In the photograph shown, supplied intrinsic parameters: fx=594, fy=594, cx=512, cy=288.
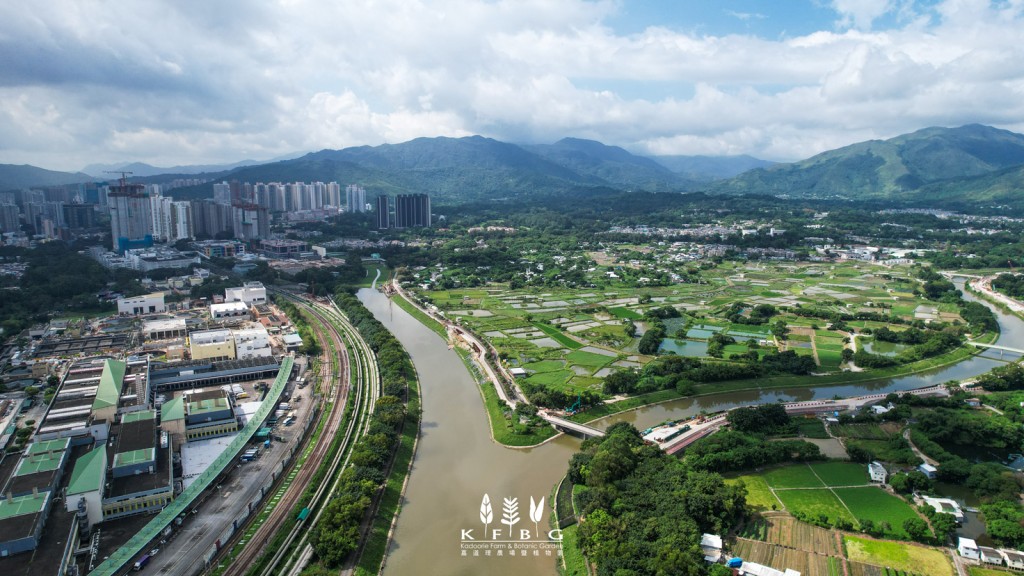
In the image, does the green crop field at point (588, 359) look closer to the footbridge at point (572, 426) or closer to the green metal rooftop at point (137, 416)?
the footbridge at point (572, 426)

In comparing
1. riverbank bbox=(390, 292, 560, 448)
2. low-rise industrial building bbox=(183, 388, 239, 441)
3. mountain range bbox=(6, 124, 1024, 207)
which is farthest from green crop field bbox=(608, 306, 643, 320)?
mountain range bbox=(6, 124, 1024, 207)

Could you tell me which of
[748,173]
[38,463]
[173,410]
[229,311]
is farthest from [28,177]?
[748,173]

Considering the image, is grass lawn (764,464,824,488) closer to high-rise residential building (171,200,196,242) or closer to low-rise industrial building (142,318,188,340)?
low-rise industrial building (142,318,188,340)

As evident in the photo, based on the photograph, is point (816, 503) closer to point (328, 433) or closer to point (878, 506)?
point (878, 506)

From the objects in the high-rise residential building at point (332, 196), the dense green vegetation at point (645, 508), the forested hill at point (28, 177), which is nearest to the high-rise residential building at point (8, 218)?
the high-rise residential building at point (332, 196)

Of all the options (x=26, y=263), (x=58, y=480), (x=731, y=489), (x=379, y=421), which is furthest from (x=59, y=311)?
(x=731, y=489)
